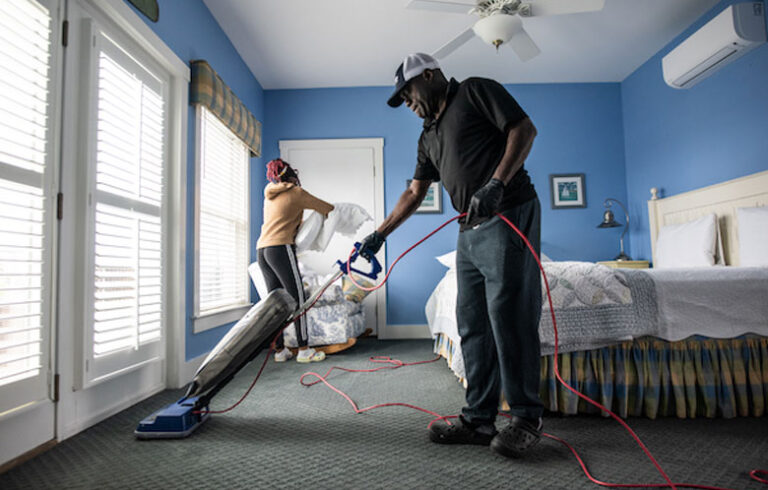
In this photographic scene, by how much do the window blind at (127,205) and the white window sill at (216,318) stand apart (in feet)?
1.30

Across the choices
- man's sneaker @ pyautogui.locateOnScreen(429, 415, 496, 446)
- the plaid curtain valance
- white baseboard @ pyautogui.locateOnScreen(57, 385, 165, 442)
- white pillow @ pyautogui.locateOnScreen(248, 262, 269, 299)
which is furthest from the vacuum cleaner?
the plaid curtain valance

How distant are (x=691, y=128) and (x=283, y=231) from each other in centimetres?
330

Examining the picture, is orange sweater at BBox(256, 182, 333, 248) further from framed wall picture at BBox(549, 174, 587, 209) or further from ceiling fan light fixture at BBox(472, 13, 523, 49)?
framed wall picture at BBox(549, 174, 587, 209)

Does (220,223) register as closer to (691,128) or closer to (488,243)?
(488,243)

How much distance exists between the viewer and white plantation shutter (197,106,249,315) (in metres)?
2.85

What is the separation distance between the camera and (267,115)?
4305mm

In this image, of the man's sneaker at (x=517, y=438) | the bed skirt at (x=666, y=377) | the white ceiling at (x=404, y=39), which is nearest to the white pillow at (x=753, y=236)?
the bed skirt at (x=666, y=377)

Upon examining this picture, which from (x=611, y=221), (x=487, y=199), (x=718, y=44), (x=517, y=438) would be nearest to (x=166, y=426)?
(x=517, y=438)

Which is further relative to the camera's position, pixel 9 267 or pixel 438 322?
pixel 438 322

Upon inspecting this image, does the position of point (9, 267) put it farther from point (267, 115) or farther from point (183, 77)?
point (267, 115)

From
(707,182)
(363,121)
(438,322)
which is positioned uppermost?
(363,121)

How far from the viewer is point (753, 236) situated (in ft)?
7.97

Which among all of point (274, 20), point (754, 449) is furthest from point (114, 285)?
point (754, 449)

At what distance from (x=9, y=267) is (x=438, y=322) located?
2198 mm
